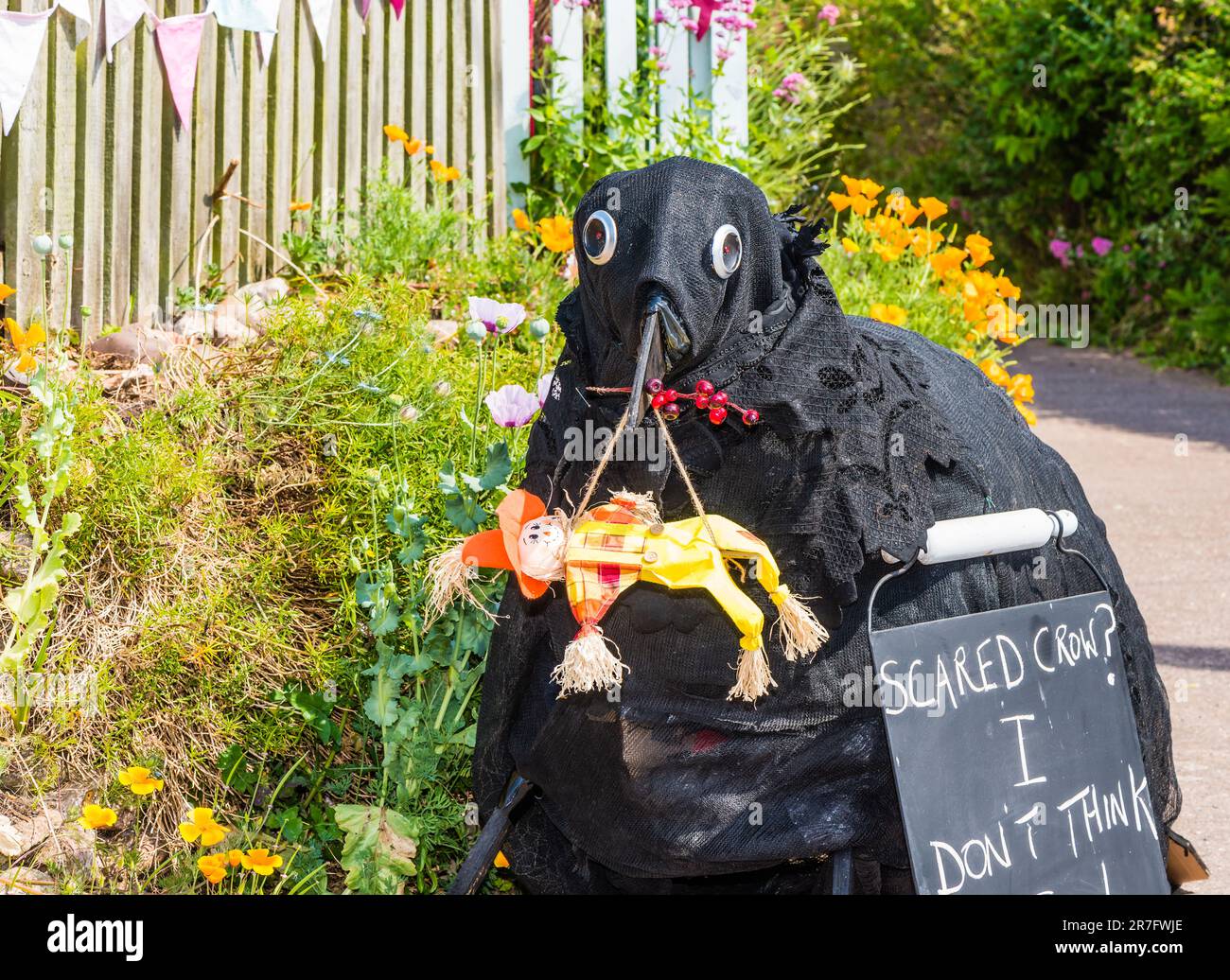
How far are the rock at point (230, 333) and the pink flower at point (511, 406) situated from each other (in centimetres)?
126

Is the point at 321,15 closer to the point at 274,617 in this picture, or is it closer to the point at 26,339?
the point at 26,339

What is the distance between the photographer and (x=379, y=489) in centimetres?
306

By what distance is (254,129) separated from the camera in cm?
427

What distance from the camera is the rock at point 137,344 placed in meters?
3.71

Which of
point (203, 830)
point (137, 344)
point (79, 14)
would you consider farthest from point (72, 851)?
point (79, 14)

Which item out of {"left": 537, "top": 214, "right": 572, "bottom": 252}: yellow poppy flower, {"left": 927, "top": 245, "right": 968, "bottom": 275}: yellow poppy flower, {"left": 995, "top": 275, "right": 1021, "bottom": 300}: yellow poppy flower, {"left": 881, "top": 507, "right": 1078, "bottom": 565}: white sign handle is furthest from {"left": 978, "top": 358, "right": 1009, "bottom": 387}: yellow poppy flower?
{"left": 881, "top": 507, "right": 1078, "bottom": 565}: white sign handle

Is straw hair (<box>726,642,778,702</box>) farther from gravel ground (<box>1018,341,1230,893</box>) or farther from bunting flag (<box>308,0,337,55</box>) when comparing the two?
bunting flag (<box>308,0,337,55</box>)

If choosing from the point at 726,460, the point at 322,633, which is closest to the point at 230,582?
the point at 322,633

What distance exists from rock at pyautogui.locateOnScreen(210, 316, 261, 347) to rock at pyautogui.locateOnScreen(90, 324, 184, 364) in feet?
0.35

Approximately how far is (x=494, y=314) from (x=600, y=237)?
106 cm

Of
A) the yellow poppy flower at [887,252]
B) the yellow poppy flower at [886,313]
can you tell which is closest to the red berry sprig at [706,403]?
the yellow poppy flower at [886,313]

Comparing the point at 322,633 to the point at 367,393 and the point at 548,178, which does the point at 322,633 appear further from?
the point at 548,178

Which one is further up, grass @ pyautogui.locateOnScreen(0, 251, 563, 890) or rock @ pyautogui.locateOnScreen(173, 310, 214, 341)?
rock @ pyautogui.locateOnScreen(173, 310, 214, 341)

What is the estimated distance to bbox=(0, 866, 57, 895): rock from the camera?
265 centimetres
